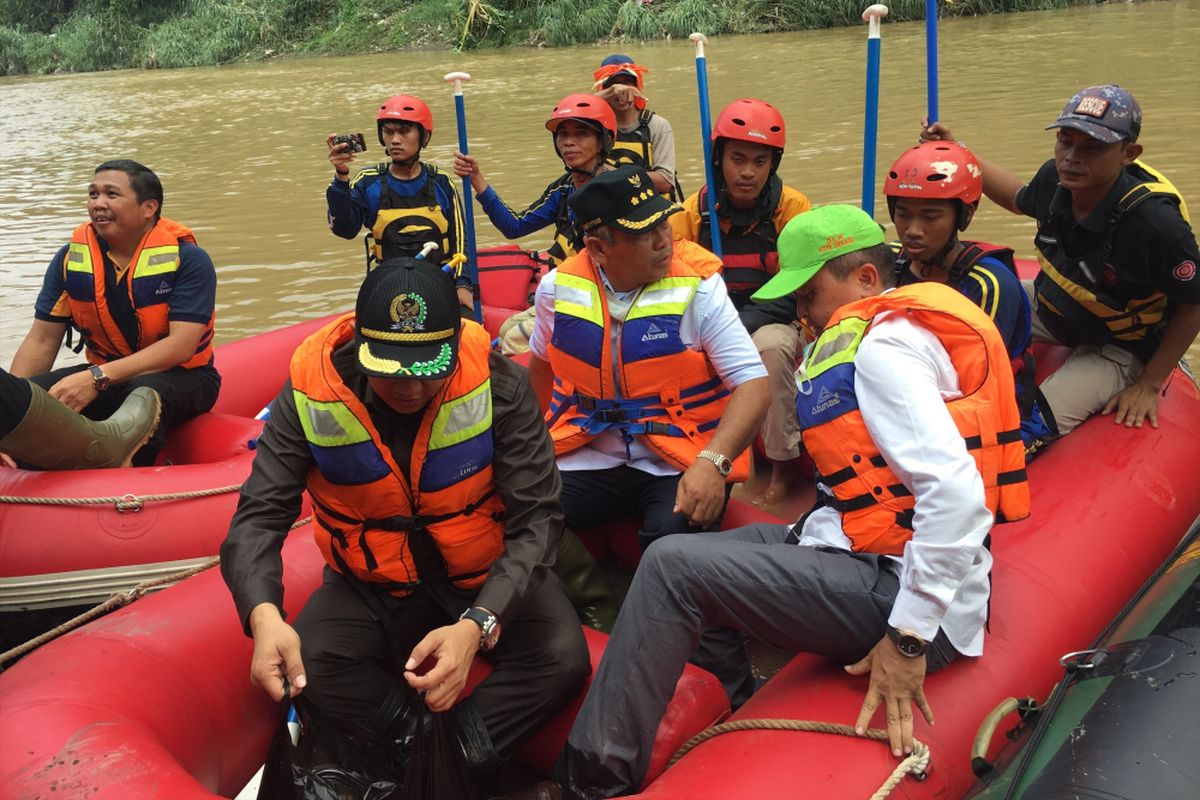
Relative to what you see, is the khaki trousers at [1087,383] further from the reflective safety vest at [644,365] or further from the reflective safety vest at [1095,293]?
the reflective safety vest at [644,365]

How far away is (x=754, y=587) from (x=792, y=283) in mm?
652

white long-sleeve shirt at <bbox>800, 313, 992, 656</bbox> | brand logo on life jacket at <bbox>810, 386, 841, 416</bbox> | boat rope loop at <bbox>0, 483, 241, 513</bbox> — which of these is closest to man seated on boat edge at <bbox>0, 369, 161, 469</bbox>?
boat rope loop at <bbox>0, 483, 241, 513</bbox>

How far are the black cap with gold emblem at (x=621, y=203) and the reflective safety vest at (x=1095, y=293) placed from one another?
1379 millimetres

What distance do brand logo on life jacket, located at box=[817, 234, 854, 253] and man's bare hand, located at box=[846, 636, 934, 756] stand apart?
808 millimetres

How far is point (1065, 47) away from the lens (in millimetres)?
13914

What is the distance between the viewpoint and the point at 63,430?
3.49 metres

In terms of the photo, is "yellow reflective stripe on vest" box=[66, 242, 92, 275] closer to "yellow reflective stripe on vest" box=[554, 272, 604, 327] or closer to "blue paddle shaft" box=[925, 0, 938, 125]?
"yellow reflective stripe on vest" box=[554, 272, 604, 327]

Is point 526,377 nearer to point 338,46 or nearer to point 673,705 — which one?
point 673,705

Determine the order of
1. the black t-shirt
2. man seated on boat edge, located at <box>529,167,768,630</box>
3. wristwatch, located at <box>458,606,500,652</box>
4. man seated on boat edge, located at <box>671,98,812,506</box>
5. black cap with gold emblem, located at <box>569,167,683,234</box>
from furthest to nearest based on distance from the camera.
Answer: man seated on boat edge, located at <box>671,98,812,506</box>
the black t-shirt
man seated on boat edge, located at <box>529,167,768,630</box>
black cap with gold emblem, located at <box>569,167,683,234</box>
wristwatch, located at <box>458,606,500,652</box>

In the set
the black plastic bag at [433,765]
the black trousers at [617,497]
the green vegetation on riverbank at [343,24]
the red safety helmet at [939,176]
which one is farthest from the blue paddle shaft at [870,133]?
the green vegetation on riverbank at [343,24]

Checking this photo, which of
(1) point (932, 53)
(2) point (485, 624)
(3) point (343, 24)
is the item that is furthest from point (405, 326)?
(3) point (343, 24)

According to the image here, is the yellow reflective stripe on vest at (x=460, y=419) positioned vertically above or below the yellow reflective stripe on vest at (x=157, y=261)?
below

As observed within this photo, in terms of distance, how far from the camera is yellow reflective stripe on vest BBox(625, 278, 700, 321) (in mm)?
2947

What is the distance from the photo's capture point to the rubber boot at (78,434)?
→ 3379 millimetres
